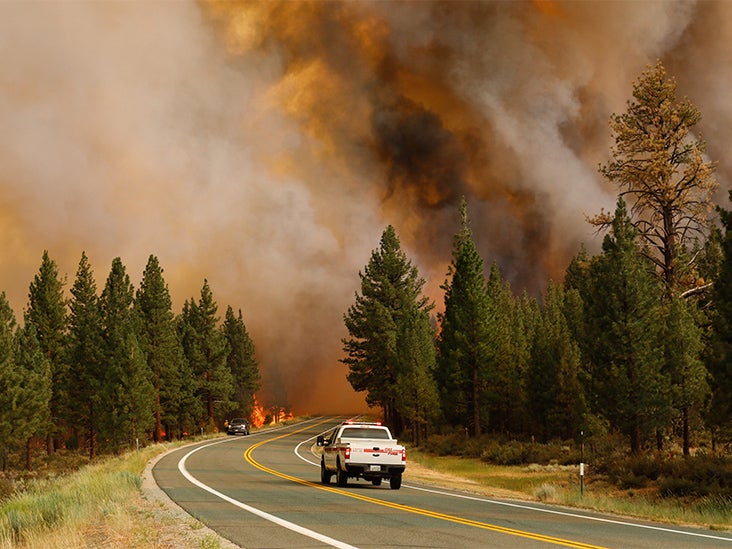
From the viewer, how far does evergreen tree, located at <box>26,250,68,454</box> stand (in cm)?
8625

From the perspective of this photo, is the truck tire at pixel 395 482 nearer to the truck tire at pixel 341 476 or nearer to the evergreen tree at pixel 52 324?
the truck tire at pixel 341 476

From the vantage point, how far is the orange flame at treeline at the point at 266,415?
134 m

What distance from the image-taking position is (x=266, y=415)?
159875 mm

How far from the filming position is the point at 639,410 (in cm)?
3841

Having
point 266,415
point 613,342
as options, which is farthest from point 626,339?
point 266,415

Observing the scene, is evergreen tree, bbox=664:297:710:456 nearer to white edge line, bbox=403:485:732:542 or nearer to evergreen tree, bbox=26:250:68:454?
white edge line, bbox=403:485:732:542

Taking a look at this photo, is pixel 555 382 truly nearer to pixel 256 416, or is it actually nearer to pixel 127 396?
pixel 127 396

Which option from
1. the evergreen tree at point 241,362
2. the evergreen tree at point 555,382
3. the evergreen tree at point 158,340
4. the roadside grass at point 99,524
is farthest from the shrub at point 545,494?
the evergreen tree at point 241,362

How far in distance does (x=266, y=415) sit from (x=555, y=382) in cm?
10645

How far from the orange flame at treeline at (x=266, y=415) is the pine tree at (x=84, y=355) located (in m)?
45.6

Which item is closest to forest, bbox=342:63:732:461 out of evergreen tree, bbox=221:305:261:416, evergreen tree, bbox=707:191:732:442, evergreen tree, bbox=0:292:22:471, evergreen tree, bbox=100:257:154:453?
evergreen tree, bbox=707:191:732:442

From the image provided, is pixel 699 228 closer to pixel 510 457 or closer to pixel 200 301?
pixel 510 457

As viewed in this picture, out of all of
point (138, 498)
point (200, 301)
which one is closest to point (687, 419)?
point (138, 498)

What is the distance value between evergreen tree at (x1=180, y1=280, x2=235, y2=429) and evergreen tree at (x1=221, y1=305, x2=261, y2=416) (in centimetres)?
2813
